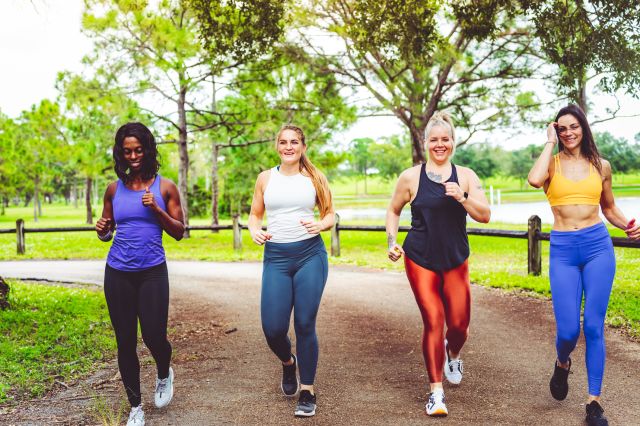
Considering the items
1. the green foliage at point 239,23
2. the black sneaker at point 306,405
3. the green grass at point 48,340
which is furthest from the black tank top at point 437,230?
the green foliage at point 239,23

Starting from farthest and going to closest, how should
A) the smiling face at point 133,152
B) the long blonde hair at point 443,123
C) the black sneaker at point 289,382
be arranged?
the black sneaker at point 289,382 → the long blonde hair at point 443,123 → the smiling face at point 133,152

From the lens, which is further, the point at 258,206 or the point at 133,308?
the point at 258,206

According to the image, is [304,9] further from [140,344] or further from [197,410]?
[197,410]

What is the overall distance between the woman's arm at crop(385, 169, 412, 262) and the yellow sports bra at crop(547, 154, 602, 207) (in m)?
1.01

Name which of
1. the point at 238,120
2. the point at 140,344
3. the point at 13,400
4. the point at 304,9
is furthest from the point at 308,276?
the point at 238,120

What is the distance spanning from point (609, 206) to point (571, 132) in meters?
0.60

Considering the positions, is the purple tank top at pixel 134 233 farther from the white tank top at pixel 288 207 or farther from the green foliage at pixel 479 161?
the green foliage at pixel 479 161

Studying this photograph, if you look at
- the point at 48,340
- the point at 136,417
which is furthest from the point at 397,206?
the point at 48,340

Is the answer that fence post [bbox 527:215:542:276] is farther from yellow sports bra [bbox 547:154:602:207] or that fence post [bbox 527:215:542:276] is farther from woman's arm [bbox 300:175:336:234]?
woman's arm [bbox 300:175:336:234]

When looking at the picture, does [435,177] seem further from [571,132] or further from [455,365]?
[455,365]

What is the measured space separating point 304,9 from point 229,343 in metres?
14.2

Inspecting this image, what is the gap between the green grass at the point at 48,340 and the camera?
A: 18.2 ft

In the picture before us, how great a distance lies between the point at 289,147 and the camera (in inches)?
183

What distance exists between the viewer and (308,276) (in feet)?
14.8
